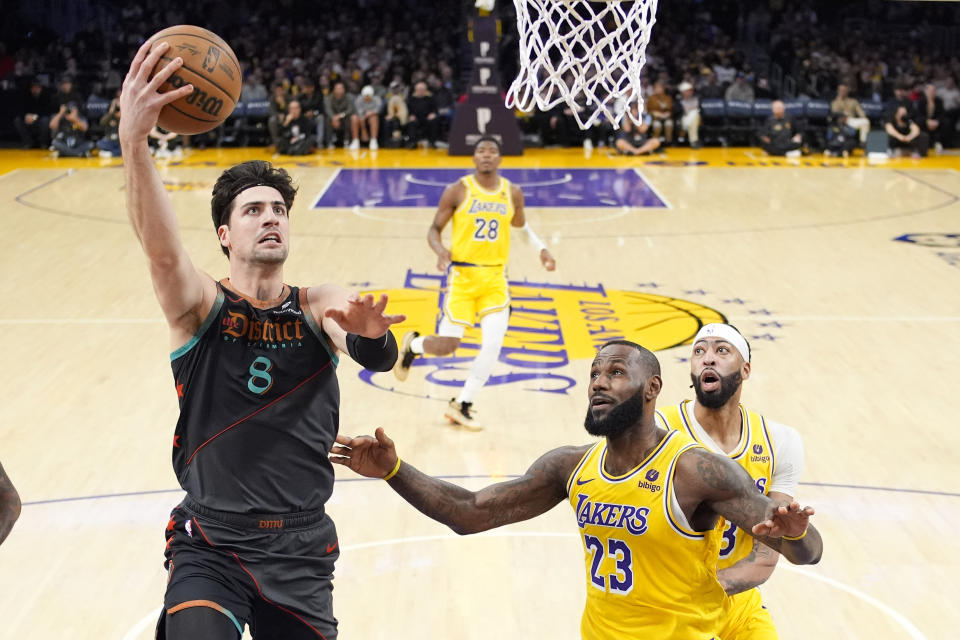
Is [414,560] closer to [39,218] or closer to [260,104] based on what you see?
[39,218]

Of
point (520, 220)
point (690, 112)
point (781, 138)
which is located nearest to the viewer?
point (520, 220)

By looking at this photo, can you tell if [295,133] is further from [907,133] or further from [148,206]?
[148,206]

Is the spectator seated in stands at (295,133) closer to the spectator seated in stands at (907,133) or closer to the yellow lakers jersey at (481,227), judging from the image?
the spectator seated in stands at (907,133)

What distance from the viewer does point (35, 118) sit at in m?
24.1

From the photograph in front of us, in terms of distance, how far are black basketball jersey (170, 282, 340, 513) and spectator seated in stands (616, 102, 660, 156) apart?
19909mm

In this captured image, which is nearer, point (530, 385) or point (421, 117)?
point (530, 385)

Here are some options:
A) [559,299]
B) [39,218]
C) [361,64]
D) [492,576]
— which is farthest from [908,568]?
[361,64]

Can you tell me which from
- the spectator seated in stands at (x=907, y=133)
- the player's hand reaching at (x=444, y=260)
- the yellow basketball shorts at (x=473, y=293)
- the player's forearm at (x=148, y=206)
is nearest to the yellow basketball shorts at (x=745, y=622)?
the player's forearm at (x=148, y=206)

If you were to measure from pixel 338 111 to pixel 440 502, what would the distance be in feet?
67.8

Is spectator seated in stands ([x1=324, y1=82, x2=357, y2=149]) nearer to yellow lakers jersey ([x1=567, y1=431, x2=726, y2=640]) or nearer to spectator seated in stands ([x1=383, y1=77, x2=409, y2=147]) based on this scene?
spectator seated in stands ([x1=383, y1=77, x2=409, y2=147])

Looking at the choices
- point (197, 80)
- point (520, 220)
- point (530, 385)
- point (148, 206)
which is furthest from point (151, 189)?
point (530, 385)

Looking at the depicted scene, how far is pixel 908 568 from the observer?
19.4 feet

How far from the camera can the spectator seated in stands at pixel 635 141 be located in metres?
23.1

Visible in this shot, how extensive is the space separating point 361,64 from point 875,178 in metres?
11.8
